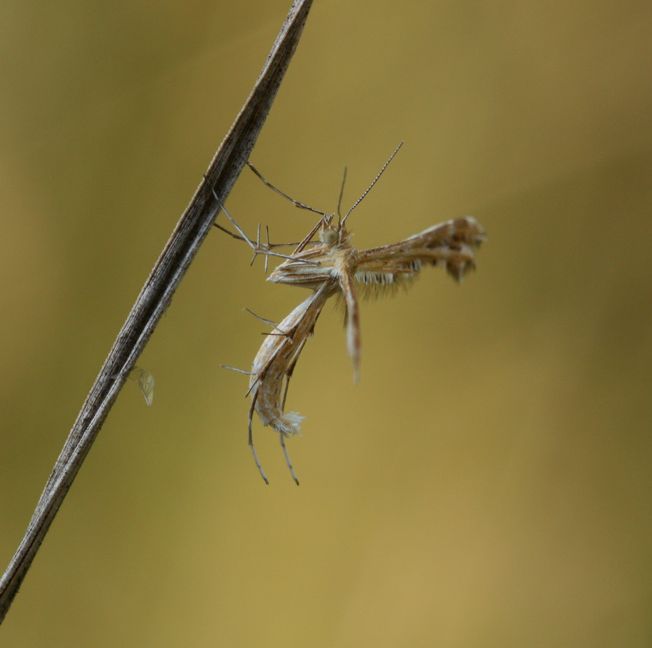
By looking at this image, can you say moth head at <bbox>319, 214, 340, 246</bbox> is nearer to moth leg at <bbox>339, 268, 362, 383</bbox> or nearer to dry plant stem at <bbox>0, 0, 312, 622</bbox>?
moth leg at <bbox>339, 268, 362, 383</bbox>

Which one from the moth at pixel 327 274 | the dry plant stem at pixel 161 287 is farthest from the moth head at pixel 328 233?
the dry plant stem at pixel 161 287

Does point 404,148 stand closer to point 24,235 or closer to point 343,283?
point 343,283

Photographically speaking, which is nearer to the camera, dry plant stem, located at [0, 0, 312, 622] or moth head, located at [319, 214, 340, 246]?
dry plant stem, located at [0, 0, 312, 622]

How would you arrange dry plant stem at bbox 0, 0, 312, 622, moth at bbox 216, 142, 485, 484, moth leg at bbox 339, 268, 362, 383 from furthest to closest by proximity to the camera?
1. moth at bbox 216, 142, 485, 484
2. moth leg at bbox 339, 268, 362, 383
3. dry plant stem at bbox 0, 0, 312, 622

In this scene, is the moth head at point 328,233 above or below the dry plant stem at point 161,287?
above

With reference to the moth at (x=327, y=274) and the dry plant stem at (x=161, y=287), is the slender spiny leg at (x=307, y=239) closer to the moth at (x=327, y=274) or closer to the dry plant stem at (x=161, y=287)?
the moth at (x=327, y=274)

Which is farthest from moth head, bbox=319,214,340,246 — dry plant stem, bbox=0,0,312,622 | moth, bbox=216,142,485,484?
dry plant stem, bbox=0,0,312,622

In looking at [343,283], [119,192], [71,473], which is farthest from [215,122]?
[71,473]
